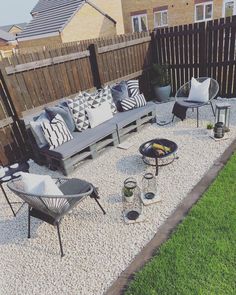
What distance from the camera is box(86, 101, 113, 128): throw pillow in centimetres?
501

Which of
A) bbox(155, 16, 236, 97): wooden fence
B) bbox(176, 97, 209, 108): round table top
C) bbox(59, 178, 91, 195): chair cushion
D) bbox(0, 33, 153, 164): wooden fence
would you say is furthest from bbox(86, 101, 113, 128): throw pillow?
bbox(155, 16, 236, 97): wooden fence

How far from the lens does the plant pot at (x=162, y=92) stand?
23.9ft

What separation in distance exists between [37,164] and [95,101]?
1762 mm

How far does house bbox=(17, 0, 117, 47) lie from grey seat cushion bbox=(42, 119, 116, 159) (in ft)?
34.7

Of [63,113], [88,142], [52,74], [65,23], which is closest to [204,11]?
[65,23]

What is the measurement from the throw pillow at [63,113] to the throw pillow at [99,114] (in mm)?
387

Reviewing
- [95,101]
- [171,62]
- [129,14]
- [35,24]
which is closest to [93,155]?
[95,101]

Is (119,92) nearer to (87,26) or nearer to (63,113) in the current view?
(63,113)

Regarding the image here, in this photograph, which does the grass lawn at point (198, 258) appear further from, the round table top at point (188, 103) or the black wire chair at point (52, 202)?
the round table top at point (188, 103)

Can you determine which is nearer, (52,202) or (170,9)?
(52,202)

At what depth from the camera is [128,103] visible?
5.65 metres

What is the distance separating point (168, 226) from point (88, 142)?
7.17 ft

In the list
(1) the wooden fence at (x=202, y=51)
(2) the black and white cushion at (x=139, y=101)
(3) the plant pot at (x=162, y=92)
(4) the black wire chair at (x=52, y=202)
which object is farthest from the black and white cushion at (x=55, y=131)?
(1) the wooden fence at (x=202, y=51)

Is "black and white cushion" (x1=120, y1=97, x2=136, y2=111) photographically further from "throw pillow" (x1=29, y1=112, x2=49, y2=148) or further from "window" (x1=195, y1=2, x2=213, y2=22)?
"window" (x1=195, y1=2, x2=213, y2=22)
